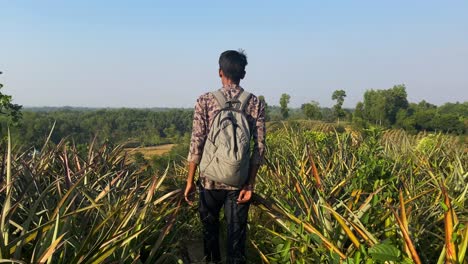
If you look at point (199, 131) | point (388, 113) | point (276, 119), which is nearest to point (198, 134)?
point (199, 131)

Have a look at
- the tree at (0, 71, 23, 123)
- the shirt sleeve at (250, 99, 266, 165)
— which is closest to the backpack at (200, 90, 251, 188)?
the shirt sleeve at (250, 99, 266, 165)

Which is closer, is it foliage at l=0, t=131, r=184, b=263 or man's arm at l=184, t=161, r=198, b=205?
foliage at l=0, t=131, r=184, b=263

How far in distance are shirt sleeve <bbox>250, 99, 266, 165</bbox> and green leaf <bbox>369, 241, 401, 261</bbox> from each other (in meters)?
0.89

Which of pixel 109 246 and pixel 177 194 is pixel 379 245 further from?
pixel 177 194

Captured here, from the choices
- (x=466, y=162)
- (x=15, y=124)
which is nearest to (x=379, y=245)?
(x=466, y=162)

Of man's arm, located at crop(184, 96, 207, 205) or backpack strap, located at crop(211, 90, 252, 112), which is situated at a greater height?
backpack strap, located at crop(211, 90, 252, 112)

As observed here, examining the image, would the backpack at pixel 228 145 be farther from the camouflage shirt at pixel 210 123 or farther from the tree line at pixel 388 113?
the tree line at pixel 388 113

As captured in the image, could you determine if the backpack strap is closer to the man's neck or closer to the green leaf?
the man's neck

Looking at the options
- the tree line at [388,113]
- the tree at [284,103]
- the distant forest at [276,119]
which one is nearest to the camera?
the distant forest at [276,119]

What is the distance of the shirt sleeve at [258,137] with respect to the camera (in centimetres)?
226

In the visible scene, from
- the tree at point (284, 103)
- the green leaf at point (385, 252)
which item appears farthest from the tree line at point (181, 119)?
the green leaf at point (385, 252)

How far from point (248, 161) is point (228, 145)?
169 millimetres

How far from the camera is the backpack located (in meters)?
2.10

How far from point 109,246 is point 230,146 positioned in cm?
90
